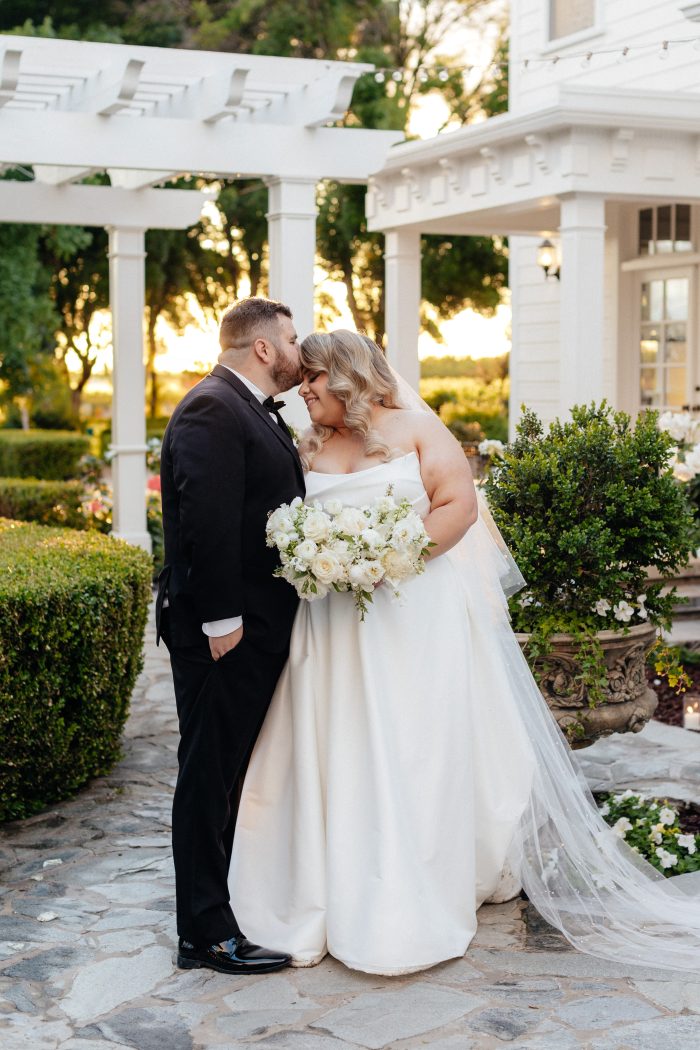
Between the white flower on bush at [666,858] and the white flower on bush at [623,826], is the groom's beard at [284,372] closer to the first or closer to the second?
the white flower on bush at [623,826]

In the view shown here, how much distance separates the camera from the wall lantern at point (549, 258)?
1294cm

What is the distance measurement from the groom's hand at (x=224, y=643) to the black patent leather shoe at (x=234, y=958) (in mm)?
902

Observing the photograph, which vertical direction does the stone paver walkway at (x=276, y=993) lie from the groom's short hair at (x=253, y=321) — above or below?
below

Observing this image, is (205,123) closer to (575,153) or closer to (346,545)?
(575,153)

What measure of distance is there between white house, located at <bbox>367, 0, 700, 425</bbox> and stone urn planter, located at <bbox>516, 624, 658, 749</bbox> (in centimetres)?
474

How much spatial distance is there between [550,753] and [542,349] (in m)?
9.60

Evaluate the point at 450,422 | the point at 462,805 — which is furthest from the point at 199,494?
the point at 450,422

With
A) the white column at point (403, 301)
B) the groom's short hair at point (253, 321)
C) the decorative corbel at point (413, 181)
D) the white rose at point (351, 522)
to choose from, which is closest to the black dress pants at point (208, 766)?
the white rose at point (351, 522)

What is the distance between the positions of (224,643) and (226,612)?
116mm

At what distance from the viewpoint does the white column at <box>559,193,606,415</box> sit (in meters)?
9.51

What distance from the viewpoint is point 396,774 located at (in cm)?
400

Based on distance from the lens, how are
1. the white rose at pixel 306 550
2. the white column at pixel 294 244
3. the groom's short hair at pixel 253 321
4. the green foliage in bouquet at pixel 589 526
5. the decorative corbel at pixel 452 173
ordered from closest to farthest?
the white rose at pixel 306 550
the groom's short hair at pixel 253 321
the green foliage in bouquet at pixel 589 526
the white column at pixel 294 244
the decorative corbel at pixel 452 173

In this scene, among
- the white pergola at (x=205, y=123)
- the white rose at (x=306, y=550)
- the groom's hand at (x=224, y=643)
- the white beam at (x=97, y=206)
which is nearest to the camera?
the white rose at (x=306, y=550)

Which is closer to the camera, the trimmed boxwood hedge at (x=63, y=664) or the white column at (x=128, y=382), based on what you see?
the trimmed boxwood hedge at (x=63, y=664)
